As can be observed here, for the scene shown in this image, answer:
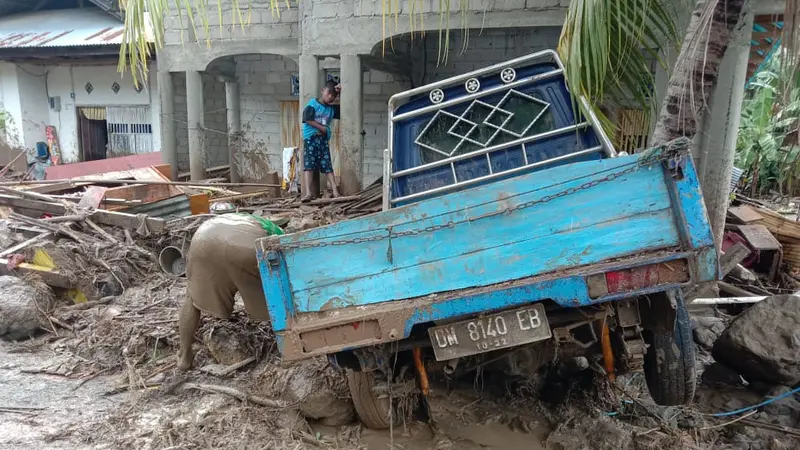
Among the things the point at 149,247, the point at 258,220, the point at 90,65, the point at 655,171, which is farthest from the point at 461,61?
the point at 90,65

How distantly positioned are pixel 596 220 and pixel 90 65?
1646cm

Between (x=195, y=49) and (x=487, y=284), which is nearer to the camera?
(x=487, y=284)

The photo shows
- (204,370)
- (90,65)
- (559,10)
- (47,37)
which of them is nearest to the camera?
(204,370)

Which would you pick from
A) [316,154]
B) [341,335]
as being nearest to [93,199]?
[316,154]

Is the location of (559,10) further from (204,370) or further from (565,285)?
(204,370)

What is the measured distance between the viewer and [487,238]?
2543mm

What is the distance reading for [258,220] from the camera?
11.9ft

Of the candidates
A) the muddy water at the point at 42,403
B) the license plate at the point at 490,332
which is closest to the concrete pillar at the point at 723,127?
the license plate at the point at 490,332

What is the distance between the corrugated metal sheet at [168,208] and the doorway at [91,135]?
10142 mm

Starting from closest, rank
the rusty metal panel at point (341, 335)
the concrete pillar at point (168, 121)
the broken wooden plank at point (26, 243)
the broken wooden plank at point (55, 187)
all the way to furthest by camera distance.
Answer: the rusty metal panel at point (341, 335)
the broken wooden plank at point (26, 243)
the broken wooden plank at point (55, 187)
the concrete pillar at point (168, 121)

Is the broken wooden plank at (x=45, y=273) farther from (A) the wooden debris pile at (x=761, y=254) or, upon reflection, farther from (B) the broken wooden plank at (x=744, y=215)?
(B) the broken wooden plank at (x=744, y=215)

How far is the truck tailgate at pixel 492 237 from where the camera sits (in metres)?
2.43

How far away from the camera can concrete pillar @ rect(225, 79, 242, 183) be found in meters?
12.3

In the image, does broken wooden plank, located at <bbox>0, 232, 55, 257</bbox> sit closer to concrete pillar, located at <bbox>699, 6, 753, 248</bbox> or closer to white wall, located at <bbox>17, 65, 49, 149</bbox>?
concrete pillar, located at <bbox>699, 6, 753, 248</bbox>
